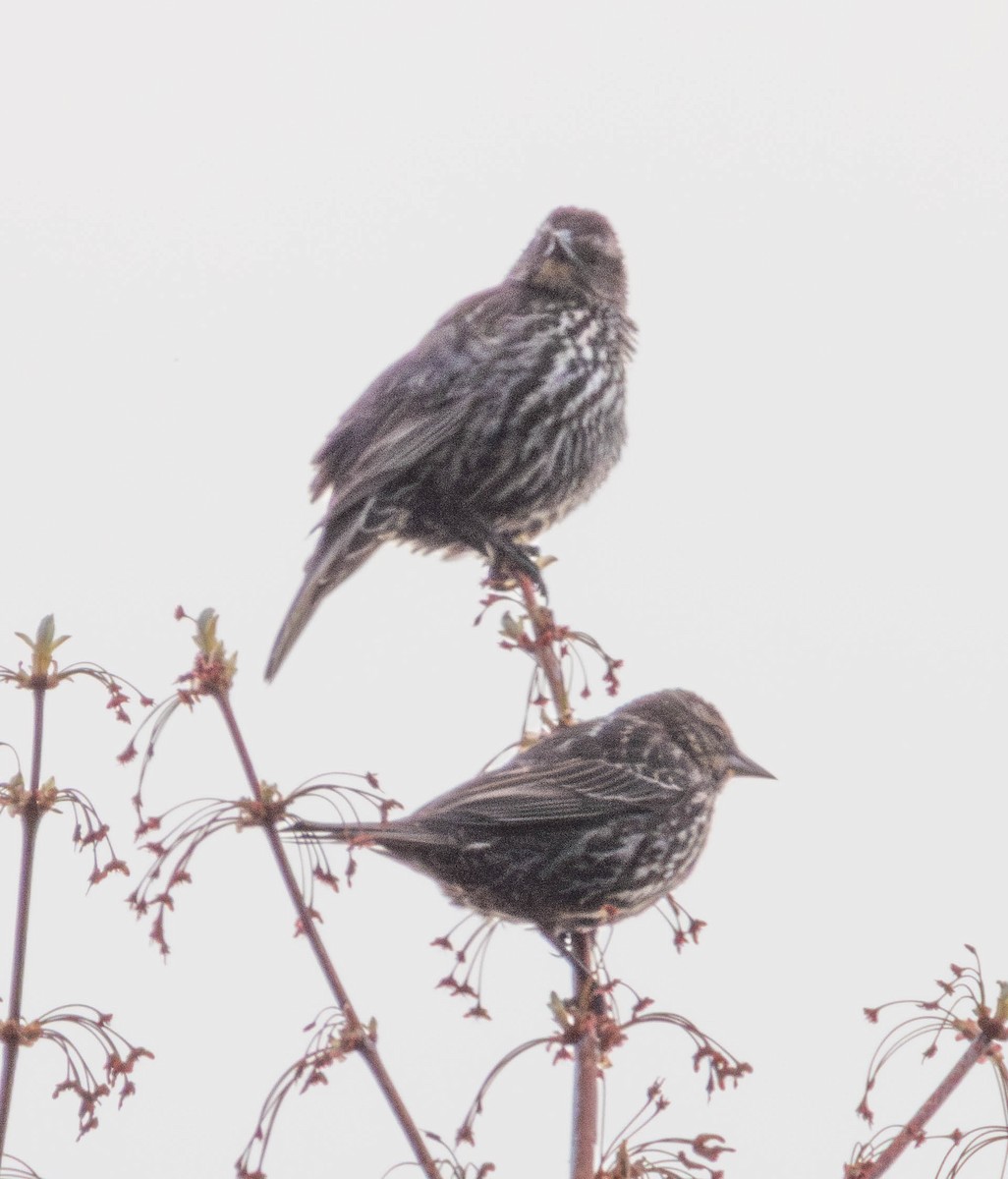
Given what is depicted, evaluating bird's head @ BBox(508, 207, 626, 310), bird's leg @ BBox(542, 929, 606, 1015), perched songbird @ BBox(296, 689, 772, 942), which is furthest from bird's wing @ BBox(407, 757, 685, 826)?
bird's head @ BBox(508, 207, 626, 310)

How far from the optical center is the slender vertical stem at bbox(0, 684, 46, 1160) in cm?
308

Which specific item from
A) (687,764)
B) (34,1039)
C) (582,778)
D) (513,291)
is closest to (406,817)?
(582,778)

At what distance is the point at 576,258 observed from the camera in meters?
7.74

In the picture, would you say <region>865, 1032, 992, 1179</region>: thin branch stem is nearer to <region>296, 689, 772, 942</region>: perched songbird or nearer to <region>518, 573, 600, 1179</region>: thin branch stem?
<region>518, 573, 600, 1179</region>: thin branch stem

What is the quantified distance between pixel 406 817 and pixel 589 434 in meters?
2.65

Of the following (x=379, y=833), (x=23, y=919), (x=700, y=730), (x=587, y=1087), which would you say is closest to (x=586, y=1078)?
(x=587, y=1087)

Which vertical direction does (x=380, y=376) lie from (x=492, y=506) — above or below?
above

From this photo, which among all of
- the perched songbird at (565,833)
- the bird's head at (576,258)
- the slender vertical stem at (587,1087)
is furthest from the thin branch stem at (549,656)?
the bird's head at (576,258)

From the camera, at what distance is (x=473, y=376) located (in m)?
7.27

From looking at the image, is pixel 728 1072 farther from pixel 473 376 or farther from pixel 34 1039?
pixel 473 376

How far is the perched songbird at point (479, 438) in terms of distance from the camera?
6934 mm

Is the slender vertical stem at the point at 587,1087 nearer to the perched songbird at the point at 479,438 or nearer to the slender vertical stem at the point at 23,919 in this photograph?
the slender vertical stem at the point at 23,919

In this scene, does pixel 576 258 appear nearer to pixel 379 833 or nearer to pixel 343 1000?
pixel 379 833

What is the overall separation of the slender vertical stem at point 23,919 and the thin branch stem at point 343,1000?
381mm
